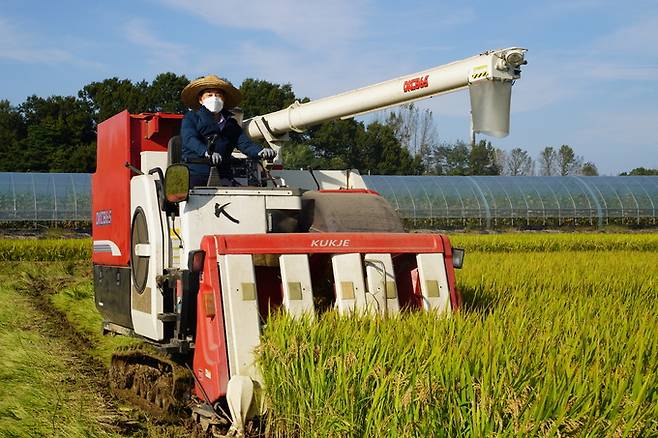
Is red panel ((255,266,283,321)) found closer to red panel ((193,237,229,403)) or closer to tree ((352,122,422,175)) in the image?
red panel ((193,237,229,403))

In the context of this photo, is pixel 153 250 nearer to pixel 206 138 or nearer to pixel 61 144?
pixel 206 138

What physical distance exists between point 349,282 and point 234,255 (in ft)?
2.88

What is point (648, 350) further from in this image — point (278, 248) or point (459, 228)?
point (459, 228)

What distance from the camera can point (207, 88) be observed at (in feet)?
25.7

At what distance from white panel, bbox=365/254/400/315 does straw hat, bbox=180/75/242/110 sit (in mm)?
2213

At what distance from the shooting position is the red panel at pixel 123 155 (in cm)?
812

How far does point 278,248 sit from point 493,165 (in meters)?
83.6

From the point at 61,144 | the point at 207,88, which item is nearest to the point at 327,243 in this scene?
the point at 207,88

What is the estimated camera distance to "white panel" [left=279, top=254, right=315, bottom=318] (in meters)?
6.19

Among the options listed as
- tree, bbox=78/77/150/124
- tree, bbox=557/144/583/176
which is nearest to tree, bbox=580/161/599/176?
tree, bbox=557/144/583/176

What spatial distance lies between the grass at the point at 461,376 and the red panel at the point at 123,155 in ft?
9.23

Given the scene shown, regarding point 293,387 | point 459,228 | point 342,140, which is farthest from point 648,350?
point 342,140

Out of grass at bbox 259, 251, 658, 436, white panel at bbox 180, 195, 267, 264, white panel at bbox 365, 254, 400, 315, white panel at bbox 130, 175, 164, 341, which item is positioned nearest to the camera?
grass at bbox 259, 251, 658, 436

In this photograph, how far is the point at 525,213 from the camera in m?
38.2
